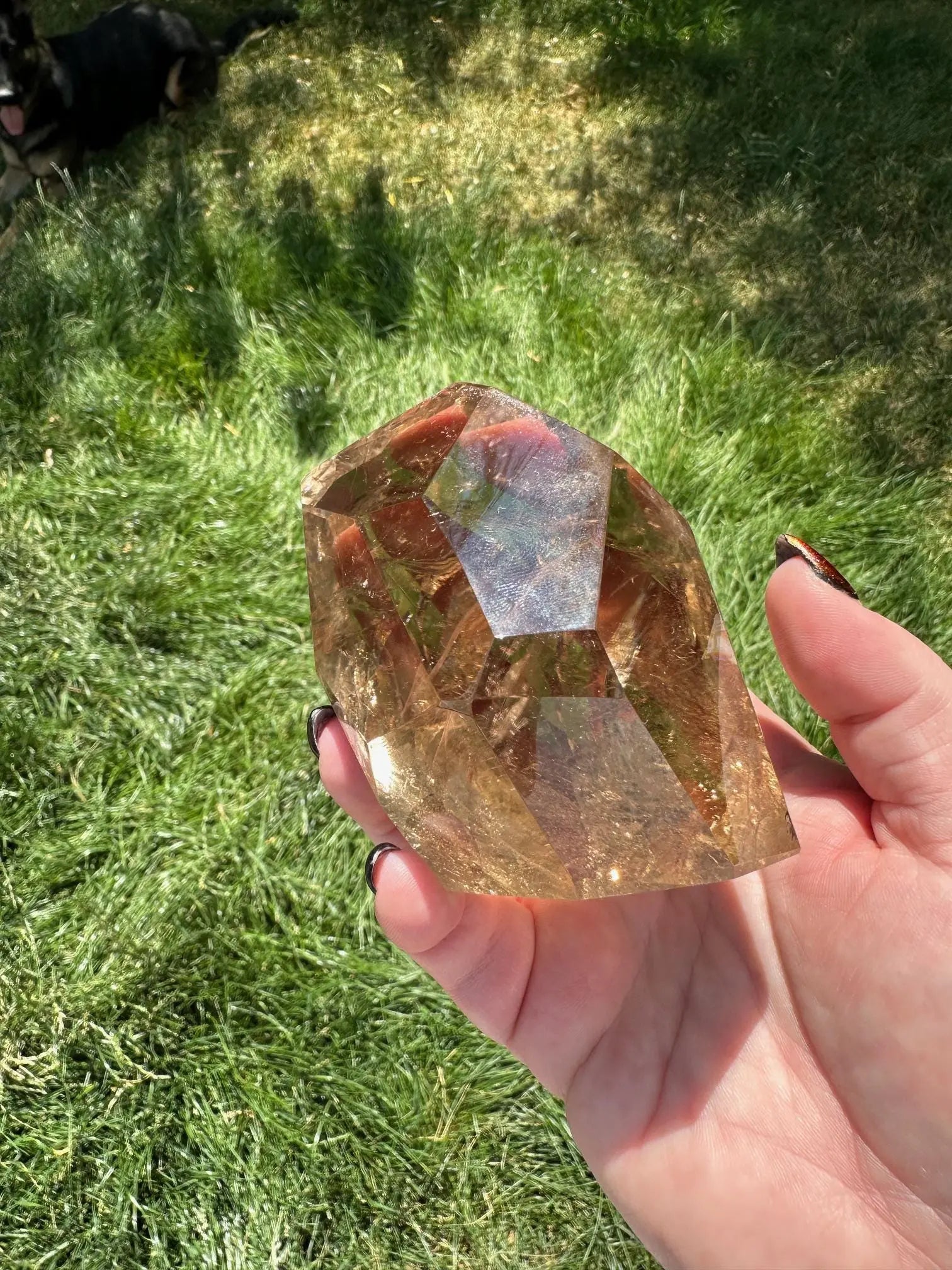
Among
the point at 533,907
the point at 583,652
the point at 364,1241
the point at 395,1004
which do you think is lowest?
the point at 364,1241

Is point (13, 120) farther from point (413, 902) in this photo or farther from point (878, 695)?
point (878, 695)

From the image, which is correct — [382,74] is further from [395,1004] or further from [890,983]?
[890,983]

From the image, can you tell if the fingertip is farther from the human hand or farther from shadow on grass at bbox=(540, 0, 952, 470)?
shadow on grass at bbox=(540, 0, 952, 470)

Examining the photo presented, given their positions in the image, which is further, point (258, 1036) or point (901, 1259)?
point (258, 1036)

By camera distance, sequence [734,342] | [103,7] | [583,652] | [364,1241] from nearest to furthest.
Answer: [583,652]
[364,1241]
[734,342]
[103,7]

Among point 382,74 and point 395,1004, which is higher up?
point 382,74

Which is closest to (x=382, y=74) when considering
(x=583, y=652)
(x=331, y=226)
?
(x=331, y=226)

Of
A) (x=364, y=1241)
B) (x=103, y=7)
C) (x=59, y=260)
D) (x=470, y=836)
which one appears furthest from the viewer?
(x=103, y=7)

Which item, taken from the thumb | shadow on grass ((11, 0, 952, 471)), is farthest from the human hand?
shadow on grass ((11, 0, 952, 471))

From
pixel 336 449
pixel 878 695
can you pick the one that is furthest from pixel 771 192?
pixel 878 695
